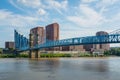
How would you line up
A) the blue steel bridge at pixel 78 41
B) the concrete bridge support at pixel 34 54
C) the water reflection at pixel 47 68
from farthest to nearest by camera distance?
the concrete bridge support at pixel 34 54 → the blue steel bridge at pixel 78 41 → the water reflection at pixel 47 68

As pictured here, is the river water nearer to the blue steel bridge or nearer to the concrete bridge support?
the blue steel bridge

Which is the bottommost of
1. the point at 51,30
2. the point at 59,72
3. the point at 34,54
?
the point at 59,72

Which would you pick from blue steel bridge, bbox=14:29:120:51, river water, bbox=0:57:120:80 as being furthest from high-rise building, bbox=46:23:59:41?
river water, bbox=0:57:120:80

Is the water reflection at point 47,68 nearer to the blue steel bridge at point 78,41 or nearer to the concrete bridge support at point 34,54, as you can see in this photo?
the blue steel bridge at point 78,41

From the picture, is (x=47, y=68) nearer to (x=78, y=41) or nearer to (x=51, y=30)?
(x=78, y=41)

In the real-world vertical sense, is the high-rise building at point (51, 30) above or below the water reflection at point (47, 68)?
above

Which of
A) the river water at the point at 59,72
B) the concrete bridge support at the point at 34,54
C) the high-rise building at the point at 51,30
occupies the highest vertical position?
the high-rise building at the point at 51,30

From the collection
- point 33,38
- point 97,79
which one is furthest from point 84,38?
point 33,38

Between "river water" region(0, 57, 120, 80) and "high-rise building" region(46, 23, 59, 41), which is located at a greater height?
"high-rise building" region(46, 23, 59, 41)

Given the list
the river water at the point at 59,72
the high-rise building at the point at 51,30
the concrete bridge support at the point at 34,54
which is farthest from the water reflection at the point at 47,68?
the high-rise building at the point at 51,30

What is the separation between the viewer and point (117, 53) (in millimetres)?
187750

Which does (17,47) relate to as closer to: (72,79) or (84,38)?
(84,38)

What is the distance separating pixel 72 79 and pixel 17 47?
384 ft

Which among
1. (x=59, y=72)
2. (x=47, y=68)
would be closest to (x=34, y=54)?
(x=47, y=68)
